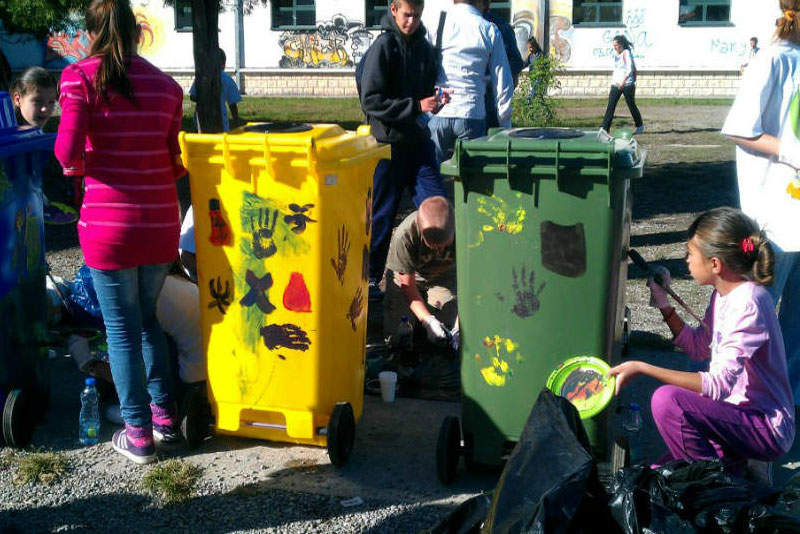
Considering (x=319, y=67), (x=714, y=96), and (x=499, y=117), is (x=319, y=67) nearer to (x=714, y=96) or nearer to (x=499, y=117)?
(x=714, y=96)

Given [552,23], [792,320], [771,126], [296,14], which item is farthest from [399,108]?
[296,14]

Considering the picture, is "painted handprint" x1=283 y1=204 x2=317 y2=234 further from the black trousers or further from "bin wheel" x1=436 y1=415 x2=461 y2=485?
the black trousers

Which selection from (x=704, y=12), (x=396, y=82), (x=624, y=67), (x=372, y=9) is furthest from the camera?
(x=372, y=9)

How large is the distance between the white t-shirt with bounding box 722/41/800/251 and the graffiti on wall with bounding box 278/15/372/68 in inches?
987

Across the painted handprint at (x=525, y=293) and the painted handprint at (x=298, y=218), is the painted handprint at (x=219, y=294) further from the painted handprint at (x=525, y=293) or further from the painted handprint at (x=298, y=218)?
the painted handprint at (x=525, y=293)

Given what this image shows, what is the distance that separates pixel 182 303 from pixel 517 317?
5.07 ft

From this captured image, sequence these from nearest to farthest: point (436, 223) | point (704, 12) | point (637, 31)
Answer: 1. point (436, 223)
2. point (704, 12)
3. point (637, 31)

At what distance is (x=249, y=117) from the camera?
20.0m

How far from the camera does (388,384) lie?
4.53 metres

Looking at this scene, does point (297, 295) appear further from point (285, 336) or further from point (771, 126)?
point (771, 126)

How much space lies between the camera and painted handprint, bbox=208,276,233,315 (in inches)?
149

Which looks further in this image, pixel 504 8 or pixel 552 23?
pixel 504 8

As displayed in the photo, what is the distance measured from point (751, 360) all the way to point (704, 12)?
25245mm

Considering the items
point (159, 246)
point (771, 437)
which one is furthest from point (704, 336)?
point (159, 246)
